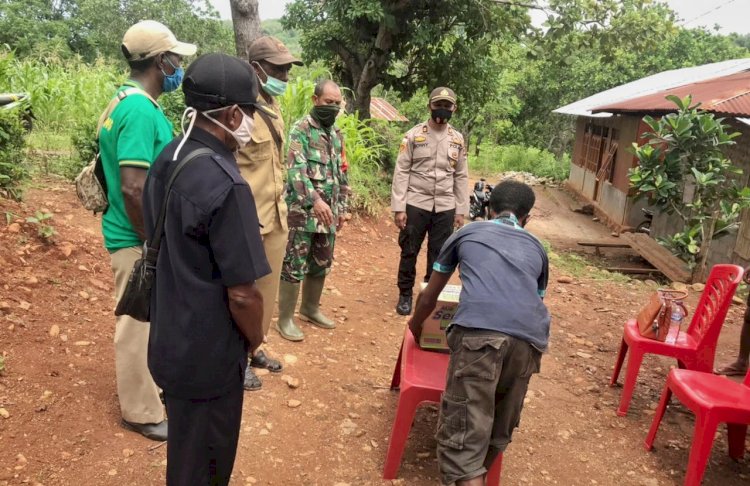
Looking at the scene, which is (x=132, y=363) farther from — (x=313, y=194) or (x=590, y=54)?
(x=590, y=54)

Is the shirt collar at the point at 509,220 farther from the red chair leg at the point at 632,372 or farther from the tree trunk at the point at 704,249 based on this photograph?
the tree trunk at the point at 704,249

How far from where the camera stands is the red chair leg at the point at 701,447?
2.80m

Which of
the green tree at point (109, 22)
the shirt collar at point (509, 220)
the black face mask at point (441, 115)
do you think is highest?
the green tree at point (109, 22)

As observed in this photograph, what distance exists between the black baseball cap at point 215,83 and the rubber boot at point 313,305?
2.66 m

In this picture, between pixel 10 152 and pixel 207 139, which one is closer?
pixel 207 139

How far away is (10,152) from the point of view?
4.22 meters

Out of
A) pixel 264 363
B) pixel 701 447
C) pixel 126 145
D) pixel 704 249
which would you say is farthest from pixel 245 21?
pixel 704 249

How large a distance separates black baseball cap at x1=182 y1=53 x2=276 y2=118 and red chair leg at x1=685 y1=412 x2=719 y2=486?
2597 millimetres

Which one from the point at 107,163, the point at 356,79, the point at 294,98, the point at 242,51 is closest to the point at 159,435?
the point at 107,163

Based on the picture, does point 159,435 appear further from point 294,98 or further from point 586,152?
point 586,152

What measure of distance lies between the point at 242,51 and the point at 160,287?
14.5 feet

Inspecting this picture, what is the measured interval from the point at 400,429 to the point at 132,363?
1296 millimetres

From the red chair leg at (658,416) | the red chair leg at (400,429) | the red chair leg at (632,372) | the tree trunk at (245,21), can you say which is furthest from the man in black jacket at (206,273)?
the tree trunk at (245,21)

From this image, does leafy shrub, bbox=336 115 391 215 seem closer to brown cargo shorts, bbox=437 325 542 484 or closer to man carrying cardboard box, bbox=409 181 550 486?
man carrying cardboard box, bbox=409 181 550 486
